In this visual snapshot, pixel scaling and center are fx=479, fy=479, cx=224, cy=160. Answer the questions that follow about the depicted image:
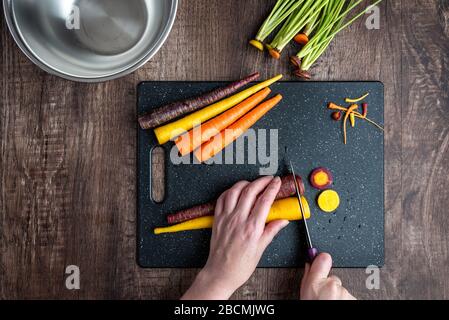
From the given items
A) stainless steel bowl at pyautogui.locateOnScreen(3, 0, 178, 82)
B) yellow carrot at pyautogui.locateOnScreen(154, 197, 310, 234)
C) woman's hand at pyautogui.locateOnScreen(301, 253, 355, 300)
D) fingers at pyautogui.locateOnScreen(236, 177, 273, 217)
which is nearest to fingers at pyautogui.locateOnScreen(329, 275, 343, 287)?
woman's hand at pyautogui.locateOnScreen(301, 253, 355, 300)

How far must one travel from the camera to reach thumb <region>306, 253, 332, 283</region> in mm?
1252

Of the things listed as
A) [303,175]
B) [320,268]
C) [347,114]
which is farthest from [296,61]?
[320,268]

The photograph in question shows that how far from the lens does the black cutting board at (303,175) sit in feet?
4.30

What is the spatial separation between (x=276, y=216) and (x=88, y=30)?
2.31 ft

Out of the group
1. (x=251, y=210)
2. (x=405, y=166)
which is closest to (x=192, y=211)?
(x=251, y=210)

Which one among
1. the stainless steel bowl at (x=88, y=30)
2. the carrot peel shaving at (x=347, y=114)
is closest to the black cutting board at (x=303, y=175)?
the carrot peel shaving at (x=347, y=114)

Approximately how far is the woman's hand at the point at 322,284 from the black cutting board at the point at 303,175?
0.18 ft

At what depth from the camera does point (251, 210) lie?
128 cm

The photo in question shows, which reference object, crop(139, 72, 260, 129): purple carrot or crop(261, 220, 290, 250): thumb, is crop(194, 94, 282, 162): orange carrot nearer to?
crop(139, 72, 260, 129): purple carrot

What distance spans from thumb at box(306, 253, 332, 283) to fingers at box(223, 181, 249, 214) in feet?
0.86

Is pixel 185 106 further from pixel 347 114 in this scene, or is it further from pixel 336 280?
pixel 336 280

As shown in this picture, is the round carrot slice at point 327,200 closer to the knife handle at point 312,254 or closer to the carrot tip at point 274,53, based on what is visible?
the knife handle at point 312,254

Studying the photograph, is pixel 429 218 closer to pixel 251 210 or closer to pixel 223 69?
pixel 251 210

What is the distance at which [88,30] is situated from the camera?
4.17 ft
